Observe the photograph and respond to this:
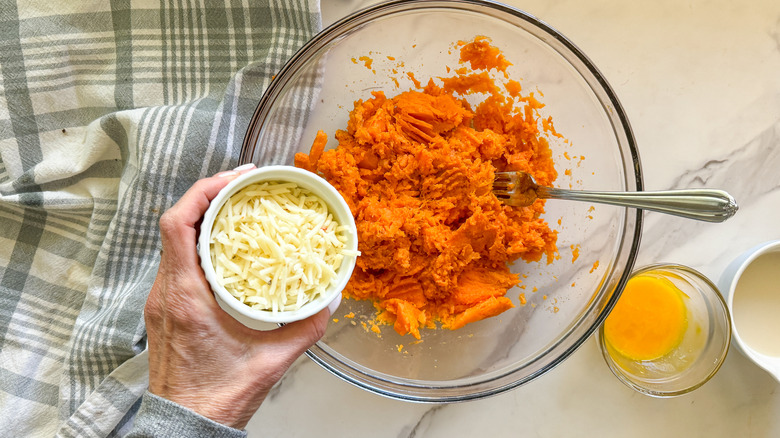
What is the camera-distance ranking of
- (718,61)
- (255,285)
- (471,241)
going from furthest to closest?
(718,61)
(471,241)
(255,285)

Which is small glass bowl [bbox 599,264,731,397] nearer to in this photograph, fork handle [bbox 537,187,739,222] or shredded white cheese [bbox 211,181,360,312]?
fork handle [bbox 537,187,739,222]

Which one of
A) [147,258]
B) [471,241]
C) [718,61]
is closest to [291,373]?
[147,258]

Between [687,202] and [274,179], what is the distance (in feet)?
3.41

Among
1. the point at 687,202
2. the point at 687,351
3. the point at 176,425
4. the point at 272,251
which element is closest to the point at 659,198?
the point at 687,202

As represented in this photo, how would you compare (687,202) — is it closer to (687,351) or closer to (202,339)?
(687,351)

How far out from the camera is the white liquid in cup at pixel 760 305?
184 cm

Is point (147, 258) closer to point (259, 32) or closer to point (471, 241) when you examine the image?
point (259, 32)

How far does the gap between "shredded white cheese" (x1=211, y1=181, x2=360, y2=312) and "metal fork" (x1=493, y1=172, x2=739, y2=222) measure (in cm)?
59

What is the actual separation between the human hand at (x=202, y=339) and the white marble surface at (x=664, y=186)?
51cm

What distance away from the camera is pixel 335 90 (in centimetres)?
177

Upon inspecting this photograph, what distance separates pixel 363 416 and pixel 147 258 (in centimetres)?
90

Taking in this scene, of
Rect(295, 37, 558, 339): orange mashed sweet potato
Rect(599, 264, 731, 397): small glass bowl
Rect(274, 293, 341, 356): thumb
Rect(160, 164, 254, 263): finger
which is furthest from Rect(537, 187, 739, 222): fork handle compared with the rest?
Rect(160, 164, 254, 263): finger

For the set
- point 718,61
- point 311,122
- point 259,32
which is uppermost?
point 718,61

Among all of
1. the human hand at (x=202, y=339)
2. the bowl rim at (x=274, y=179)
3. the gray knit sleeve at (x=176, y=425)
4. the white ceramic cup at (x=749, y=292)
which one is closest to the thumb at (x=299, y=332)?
the human hand at (x=202, y=339)
